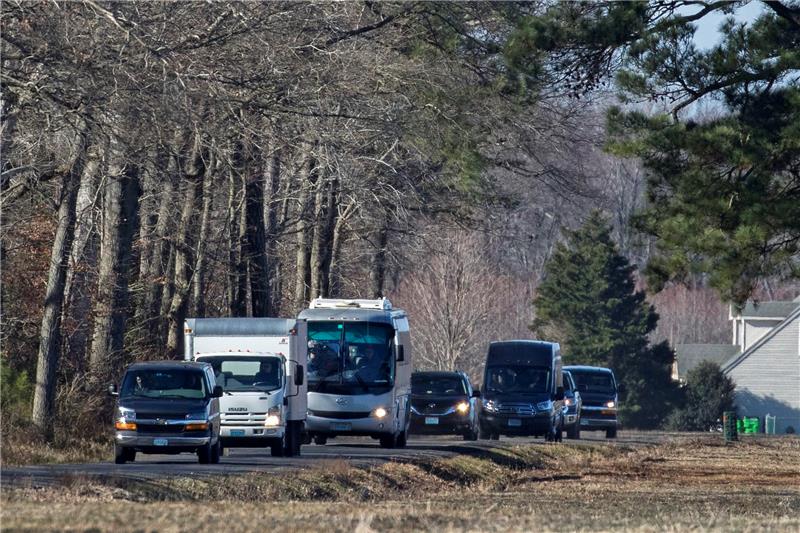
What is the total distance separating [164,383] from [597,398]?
92.3ft

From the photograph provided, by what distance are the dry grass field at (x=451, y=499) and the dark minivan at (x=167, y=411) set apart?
7.28 feet

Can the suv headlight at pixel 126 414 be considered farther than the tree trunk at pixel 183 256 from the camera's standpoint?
No

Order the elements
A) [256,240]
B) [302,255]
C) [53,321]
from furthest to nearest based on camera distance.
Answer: [302,255], [256,240], [53,321]

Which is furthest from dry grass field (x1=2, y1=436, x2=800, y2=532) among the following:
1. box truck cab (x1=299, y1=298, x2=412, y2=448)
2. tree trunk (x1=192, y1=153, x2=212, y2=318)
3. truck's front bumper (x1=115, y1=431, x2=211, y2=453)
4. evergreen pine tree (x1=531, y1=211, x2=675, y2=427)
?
evergreen pine tree (x1=531, y1=211, x2=675, y2=427)

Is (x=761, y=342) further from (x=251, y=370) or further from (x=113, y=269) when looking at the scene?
(x=251, y=370)

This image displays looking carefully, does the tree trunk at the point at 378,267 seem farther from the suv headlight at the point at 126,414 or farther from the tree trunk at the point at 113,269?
the suv headlight at the point at 126,414

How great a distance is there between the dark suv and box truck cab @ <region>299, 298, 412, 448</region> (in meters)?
8.31

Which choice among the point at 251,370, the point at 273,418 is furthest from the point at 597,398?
the point at 273,418

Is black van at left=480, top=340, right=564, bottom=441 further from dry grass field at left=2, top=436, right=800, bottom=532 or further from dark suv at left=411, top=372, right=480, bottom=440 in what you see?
dry grass field at left=2, top=436, right=800, bottom=532

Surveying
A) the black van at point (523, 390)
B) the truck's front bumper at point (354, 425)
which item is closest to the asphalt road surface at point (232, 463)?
the truck's front bumper at point (354, 425)

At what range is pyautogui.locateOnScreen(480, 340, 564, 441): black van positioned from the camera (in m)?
42.2

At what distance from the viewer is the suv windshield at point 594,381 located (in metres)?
51.8

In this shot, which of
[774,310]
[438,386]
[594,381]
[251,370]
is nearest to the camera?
[251,370]

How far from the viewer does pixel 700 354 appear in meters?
91.8
